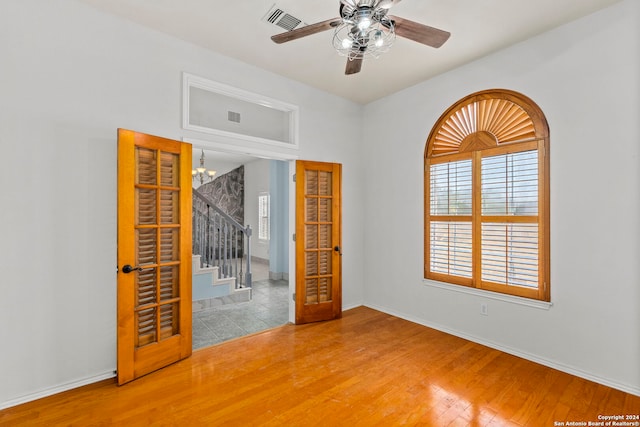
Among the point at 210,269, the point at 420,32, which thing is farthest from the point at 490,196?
the point at 210,269

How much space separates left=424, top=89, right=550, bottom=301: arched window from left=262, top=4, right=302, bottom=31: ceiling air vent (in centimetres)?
210

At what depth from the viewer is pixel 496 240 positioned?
3.15 m

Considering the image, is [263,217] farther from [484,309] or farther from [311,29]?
[311,29]

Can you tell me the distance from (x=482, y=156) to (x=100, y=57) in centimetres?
385

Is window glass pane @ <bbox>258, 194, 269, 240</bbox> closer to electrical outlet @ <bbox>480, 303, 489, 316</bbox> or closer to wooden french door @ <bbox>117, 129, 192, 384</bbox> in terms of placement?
wooden french door @ <bbox>117, 129, 192, 384</bbox>

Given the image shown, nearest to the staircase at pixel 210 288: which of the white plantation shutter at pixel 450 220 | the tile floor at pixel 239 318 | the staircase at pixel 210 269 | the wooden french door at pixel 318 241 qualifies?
the staircase at pixel 210 269

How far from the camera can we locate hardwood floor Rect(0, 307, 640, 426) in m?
2.05

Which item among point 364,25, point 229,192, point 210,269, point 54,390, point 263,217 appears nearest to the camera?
point 364,25

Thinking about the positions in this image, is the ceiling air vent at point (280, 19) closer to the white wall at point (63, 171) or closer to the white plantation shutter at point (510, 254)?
the white wall at point (63, 171)

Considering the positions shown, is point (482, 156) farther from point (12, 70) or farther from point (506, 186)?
point (12, 70)

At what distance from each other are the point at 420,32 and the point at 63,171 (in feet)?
9.67

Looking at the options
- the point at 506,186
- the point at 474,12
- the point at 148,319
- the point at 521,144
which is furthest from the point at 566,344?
the point at 148,319

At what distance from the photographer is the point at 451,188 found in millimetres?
3568

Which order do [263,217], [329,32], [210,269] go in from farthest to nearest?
[263,217] → [210,269] → [329,32]
